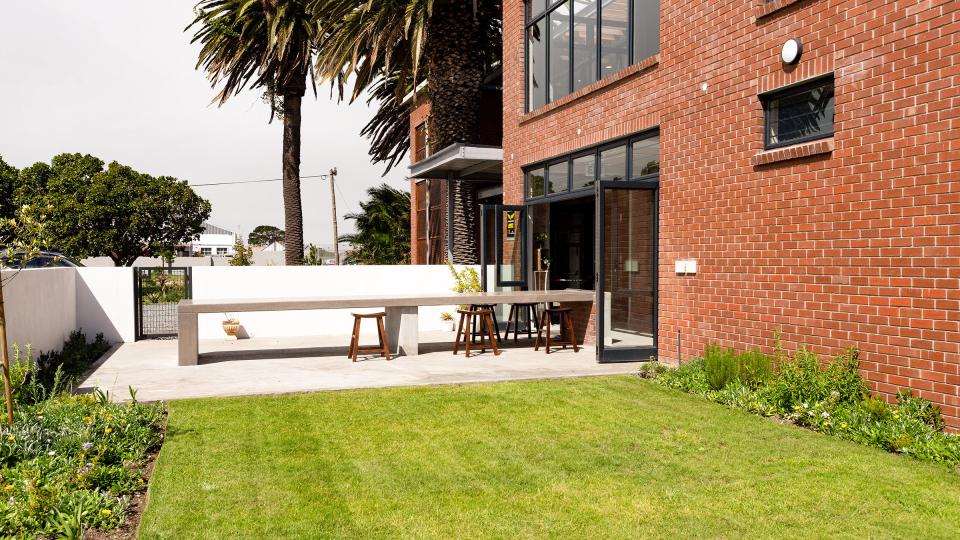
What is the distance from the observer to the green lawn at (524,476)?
4.31 metres

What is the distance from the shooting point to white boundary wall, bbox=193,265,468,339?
49.2 ft

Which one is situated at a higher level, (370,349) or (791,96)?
(791,96)

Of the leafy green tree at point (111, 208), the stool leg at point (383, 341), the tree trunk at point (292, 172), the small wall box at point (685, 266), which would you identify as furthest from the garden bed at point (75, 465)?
the leafy green tree at point (111, 208)

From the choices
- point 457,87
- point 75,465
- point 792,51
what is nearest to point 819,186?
point 792,51

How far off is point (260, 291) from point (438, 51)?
749 cm

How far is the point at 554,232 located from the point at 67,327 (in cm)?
876

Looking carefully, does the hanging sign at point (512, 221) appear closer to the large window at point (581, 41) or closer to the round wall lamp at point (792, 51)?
the large window at point (581, 41)

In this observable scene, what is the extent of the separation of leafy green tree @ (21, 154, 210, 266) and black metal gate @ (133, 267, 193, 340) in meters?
34.8

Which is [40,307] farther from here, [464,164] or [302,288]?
[464,164]

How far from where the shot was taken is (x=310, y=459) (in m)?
5.68

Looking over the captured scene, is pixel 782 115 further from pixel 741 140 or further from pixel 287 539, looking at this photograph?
pixel 287 539

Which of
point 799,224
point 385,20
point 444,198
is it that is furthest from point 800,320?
point 444,198

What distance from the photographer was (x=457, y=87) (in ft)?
61.1

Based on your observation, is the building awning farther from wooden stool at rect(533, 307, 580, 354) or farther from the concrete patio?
the concrete patio
